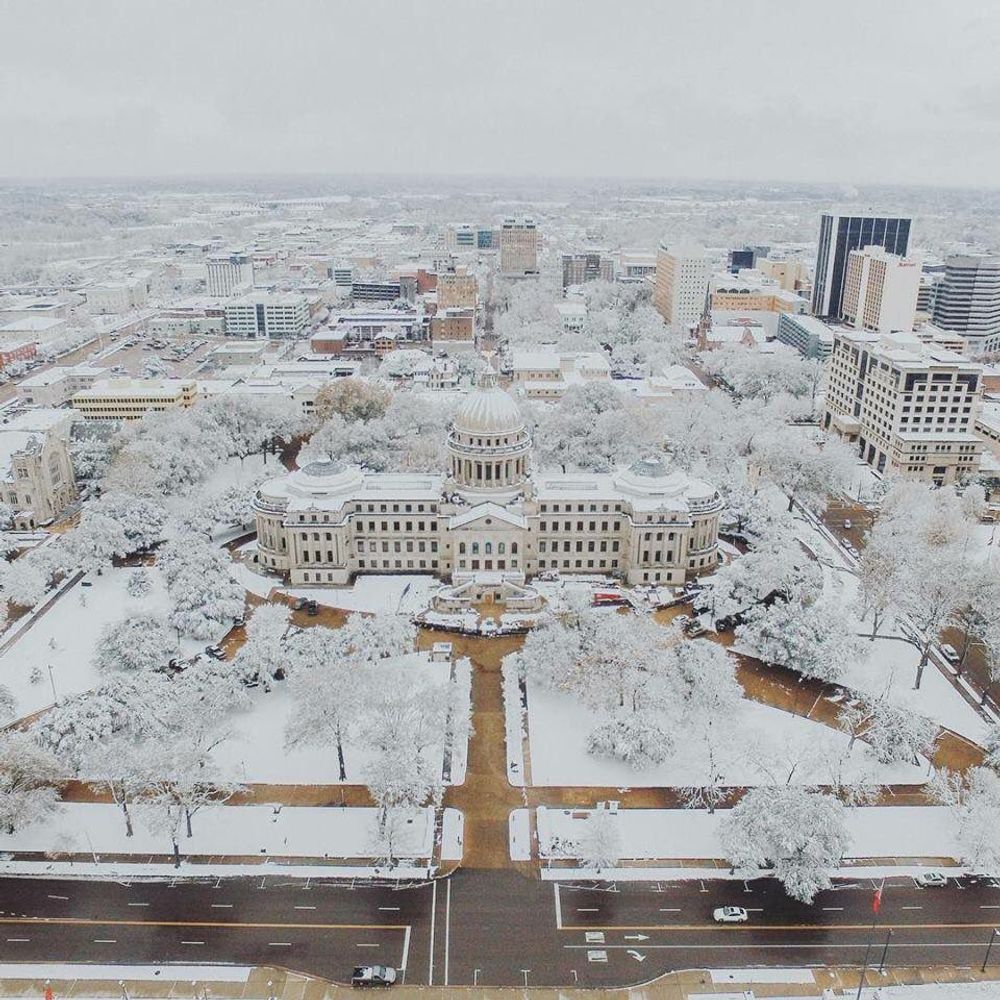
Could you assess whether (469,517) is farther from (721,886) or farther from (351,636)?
(721,886)

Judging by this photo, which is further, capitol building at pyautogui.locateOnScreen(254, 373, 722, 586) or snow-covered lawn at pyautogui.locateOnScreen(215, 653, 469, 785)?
capitol building at pyautogui.locateOnScreen(254, 373, 722, 586)

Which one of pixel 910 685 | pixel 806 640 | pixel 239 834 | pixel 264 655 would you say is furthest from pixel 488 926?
pixel 910 685

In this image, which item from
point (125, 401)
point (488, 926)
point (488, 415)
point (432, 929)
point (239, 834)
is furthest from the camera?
point (125, 401)

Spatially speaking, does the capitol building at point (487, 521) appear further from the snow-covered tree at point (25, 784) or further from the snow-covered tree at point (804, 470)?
the snow-covered tree at point (25, 784)

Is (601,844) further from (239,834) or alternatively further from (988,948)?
(239,834)

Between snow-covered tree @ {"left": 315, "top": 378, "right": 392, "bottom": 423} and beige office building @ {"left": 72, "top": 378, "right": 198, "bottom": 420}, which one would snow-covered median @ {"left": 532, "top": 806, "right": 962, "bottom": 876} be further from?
beige office building @ {"left": 72, "top": 378, "right": 198, "bottom": 420}

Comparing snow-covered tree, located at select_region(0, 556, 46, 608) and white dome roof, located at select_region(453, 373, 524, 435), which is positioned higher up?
white dome roof, located at select_region(453, 373, 524, 435)

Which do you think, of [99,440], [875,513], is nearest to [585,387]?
[875,513]

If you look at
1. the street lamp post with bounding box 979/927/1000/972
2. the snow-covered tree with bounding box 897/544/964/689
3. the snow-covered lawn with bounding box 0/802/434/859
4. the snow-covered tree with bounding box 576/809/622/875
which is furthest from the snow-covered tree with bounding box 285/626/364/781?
the snow-covered tree with bounding box 897/544/964/689
